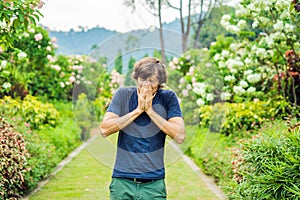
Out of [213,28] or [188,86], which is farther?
[213,28]

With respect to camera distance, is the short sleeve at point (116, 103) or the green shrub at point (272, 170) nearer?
the short sleeve at point (116, 103)

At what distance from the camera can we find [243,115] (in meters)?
6.57

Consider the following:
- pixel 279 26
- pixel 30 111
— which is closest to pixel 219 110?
pixel 279 26

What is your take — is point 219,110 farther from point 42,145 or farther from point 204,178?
point 42,145

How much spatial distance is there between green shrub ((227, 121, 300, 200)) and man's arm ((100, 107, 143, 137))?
1.14 m

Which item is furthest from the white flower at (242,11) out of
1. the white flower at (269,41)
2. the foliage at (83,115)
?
the foliage at (83,115)

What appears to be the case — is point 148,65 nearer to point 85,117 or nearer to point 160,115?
point 160,115

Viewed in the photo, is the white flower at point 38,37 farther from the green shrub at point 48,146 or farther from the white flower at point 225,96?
the white flower at point 225,96

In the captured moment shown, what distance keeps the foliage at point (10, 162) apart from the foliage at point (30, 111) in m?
1.92

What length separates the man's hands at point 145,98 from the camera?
2.31 meters

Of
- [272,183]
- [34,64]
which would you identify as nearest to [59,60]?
[34,64]

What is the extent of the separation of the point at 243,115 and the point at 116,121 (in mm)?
4461

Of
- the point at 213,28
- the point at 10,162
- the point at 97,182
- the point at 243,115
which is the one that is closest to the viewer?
the point at 10,162

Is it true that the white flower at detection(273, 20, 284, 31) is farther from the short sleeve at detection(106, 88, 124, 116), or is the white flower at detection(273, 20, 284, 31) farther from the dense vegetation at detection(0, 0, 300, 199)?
the short sleeve at detection(106, 88, 124, 116)
